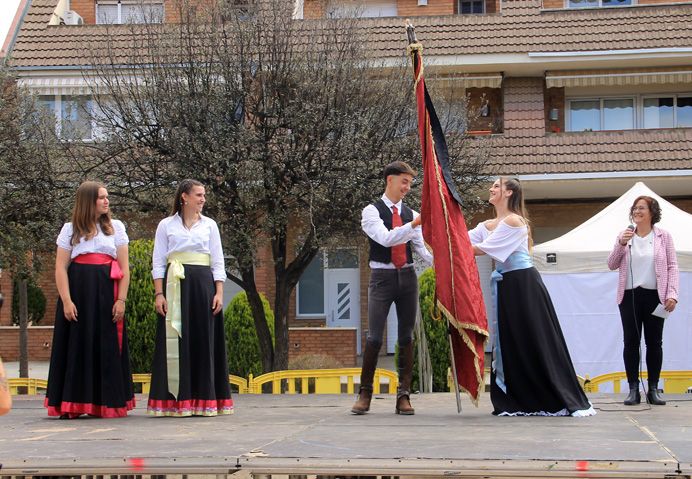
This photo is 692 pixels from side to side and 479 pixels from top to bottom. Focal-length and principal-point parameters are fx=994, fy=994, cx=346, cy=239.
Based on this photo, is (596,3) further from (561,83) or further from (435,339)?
(435,339)

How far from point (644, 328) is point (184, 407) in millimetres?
4331

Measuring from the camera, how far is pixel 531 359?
7.98 meters

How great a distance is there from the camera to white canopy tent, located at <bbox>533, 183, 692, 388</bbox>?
15.8 meters

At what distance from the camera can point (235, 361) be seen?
1919 centimetres

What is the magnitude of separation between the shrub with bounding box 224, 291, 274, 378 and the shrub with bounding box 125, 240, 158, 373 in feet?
8.81

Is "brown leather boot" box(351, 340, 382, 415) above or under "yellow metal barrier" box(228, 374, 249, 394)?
above

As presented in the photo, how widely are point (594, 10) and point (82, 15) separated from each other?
45.7ft

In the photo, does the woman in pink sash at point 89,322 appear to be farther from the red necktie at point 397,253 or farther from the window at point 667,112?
the window at point 667,112

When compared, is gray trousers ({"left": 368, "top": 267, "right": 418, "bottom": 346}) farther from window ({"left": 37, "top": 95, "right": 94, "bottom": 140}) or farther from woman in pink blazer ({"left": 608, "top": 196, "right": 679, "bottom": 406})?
window ({"left": 37, "top": 95, "right": 94, "bottom": 140})

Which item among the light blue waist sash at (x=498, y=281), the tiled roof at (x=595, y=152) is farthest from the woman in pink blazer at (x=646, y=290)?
the tiled roof at (x=595, y=152)

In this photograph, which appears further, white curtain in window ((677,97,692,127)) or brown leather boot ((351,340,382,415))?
white curtain in window ((677,97,692,127))

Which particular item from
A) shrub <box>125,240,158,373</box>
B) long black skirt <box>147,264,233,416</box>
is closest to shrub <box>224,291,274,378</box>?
shrub <box>125,240,158,373</box>

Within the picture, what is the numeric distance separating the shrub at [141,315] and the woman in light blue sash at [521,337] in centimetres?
932

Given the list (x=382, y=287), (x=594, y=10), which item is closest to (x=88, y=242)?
(x=382, y=287)
